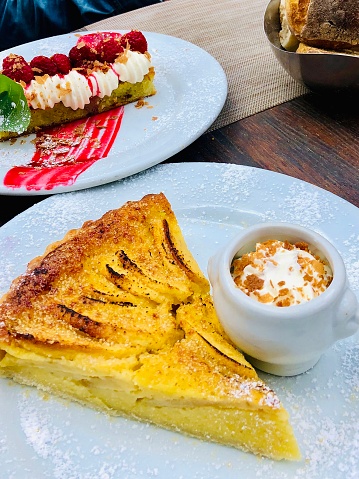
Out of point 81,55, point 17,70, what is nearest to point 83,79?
point 81,55

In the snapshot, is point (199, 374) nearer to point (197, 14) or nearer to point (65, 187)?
point (65, 187)

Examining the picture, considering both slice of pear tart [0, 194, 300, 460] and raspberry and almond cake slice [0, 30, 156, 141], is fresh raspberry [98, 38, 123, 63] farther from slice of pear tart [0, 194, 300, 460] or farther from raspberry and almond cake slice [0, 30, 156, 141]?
slice of pear tart [0, 194, 300, 460]

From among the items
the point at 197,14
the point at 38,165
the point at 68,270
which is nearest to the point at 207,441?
the point at 68,270

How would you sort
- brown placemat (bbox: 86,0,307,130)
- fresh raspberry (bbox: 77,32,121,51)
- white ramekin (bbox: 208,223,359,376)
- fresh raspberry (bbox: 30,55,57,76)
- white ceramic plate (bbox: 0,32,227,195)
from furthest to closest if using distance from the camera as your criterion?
fresh raspberry (bbox: 77,32,121,51) < fresh raspberry (bbox: 30,55,57,76) < brown placemat (bbox: 86,0,307,130) < white ceramic plate (bbox: 0,32,227,195) < white ramekin (bbox: 208,223,359,376)

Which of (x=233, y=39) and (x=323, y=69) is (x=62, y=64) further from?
(x=323, y=69)

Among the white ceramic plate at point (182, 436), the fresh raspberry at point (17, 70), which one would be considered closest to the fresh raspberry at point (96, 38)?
the fresh raspberry at point (17, 70)

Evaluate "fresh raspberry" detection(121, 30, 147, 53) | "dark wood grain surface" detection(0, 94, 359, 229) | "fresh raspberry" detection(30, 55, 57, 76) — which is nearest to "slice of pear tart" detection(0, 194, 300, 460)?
"dark wood grain surface" detection(0, 94, 359, 229)
